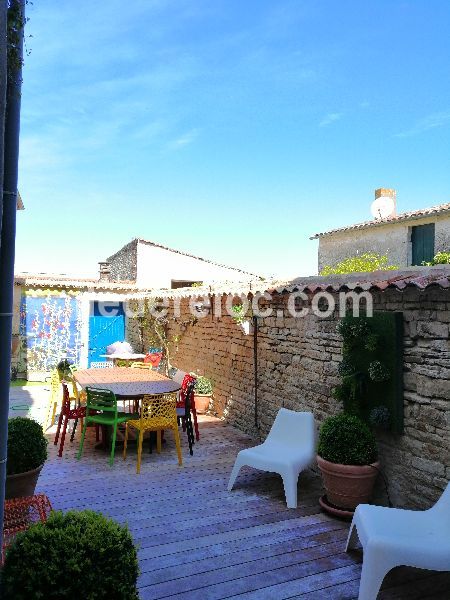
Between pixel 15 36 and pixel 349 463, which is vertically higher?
pixel 15 36

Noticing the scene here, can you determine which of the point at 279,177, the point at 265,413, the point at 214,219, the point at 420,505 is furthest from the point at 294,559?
the point at 214,219

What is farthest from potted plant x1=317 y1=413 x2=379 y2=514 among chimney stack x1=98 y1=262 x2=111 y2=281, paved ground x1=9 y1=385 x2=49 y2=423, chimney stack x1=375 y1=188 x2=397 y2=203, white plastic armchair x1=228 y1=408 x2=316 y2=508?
chimney stack x1=375 y1=188 x2=397 y2=203

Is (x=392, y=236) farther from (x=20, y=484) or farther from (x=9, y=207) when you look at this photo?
(x=9, y=207)

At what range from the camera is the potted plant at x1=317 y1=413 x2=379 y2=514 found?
4293 mm

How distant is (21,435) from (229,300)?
4665mm

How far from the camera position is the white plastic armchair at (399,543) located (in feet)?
9.68

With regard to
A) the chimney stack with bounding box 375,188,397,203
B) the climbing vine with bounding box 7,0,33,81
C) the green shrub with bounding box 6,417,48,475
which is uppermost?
the chimney stack with bounding box 375,188,397,203

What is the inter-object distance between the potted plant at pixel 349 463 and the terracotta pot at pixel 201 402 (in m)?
4.41

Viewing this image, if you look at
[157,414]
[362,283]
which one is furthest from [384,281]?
[157,414]

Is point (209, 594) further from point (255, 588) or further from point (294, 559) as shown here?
point (294, 559)

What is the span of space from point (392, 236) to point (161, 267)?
8.09 m

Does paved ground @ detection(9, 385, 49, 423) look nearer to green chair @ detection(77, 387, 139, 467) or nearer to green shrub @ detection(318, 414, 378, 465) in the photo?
green chair @ detection(77, 387, 139, 467)

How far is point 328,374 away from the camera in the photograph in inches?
217

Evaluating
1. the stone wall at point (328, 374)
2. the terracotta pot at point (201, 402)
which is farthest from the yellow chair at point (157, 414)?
the terracotta pot at point (201, 402)
